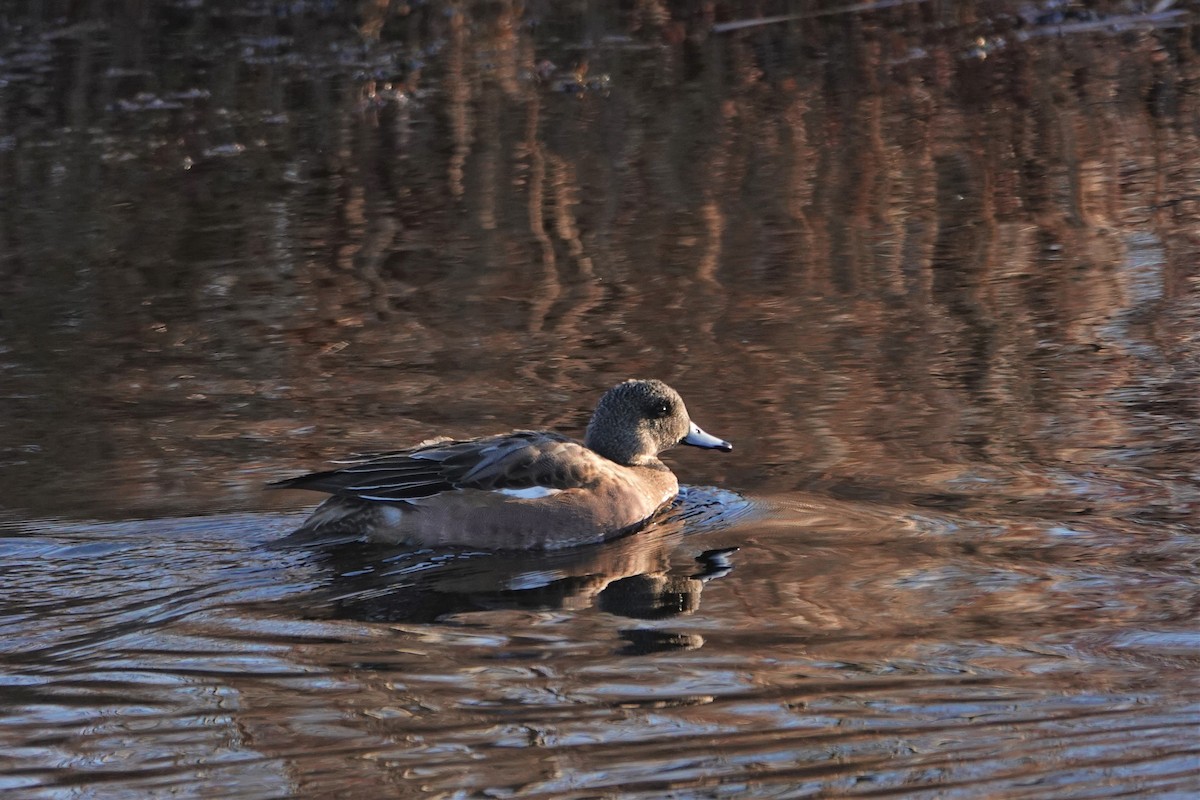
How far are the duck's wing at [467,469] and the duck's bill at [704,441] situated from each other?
0.43m

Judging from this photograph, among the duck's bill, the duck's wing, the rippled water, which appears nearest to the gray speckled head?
the duck's bill

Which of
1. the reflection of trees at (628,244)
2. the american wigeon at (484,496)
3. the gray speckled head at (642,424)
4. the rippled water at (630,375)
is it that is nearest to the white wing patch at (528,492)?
the american wigeon at (484,496)

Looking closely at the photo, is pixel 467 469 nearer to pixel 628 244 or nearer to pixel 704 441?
pixel 704 441

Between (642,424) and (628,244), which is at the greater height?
(628,244)

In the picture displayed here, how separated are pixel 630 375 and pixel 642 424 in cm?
90

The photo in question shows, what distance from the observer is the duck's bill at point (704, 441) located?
692cm

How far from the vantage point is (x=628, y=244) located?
1023 centimetres

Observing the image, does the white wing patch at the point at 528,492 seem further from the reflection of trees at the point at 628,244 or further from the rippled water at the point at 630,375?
the reflection of trees at the point at 628,244

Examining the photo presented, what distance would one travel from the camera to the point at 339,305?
369 inches

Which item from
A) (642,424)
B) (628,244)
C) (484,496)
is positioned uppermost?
(628,244)

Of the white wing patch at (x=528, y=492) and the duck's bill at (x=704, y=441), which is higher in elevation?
the duck's bill at (x=704, y=441)

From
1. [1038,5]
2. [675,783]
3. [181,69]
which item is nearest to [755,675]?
[675,783]

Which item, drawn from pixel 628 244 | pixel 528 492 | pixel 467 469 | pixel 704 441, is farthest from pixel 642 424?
pixel 628 244

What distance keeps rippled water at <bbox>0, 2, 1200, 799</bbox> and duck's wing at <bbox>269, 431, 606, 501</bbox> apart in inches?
10.3
